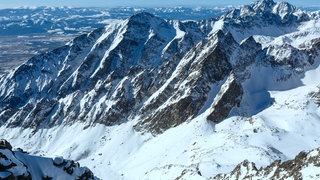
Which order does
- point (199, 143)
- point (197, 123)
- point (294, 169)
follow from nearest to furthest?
point (294, 169) → point (199, 143) → point (197, 123)

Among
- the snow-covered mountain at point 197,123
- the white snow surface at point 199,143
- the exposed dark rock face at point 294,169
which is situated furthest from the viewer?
the snow-covered mountain at point 197,123

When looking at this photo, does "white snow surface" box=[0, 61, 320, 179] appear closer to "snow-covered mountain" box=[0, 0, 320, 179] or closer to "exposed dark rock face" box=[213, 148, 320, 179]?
"snow-covered mountain" box=[0, 0, 320, 179]

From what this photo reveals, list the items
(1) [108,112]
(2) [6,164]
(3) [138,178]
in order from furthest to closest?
(1) [108,112] → (3) [138,178] → (2) [6,164]

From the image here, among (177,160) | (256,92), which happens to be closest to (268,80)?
(256,92)

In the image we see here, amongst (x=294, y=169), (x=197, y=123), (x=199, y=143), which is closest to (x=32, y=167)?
(x=294, y=169)

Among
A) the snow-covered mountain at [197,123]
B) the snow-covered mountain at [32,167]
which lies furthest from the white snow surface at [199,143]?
the snow-covered mountain at [32,167]

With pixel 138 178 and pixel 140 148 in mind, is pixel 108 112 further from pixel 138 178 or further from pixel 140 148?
pixel 138 178

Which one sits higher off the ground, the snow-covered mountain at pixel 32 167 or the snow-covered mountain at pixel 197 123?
the snow-covered mountain at pixel 32 167

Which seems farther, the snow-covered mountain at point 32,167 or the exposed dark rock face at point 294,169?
the exposed dark rock face at point 294,169

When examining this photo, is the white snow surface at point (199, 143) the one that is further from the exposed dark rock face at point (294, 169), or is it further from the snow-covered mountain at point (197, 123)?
the exposed dark rock face at point (294, 169)

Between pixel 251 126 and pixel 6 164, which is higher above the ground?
pixel 6 164

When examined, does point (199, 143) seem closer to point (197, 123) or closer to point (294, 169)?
point (197, 123)
